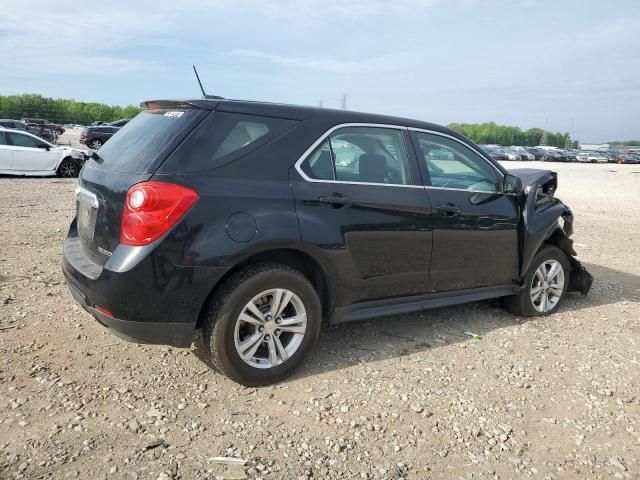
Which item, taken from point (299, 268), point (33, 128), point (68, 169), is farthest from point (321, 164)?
point (33, 128)

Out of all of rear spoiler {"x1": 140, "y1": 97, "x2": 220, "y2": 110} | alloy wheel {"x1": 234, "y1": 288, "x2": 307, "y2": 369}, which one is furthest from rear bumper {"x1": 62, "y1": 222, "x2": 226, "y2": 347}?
rear spoiler {"x1": 140, "y1": 97, "x2": 220, "y2": 110}

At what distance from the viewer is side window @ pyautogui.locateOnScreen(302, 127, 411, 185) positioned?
368cm

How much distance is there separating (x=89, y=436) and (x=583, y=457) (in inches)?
107

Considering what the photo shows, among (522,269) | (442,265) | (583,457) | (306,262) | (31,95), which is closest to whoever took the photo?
(583,457)

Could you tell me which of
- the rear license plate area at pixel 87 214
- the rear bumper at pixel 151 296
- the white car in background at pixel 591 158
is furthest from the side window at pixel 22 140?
the white car in background at pixel 591 158

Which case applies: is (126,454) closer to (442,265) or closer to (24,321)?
(24,321)

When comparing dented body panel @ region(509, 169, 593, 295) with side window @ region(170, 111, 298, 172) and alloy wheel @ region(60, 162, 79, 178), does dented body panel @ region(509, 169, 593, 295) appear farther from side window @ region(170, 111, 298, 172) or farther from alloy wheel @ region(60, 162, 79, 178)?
alloy wheel @ region(60, 162, 79, 178)

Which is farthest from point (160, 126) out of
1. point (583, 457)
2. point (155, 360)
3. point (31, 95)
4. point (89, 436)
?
point (31, 95)

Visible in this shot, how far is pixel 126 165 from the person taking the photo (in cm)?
334

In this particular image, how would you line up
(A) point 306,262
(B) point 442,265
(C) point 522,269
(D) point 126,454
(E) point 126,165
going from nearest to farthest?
(D) point 126,454
(E) point 126,165
(A) point 306,262
(B) point 442,265
(C) point 522,269

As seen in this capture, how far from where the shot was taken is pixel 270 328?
3449 mm

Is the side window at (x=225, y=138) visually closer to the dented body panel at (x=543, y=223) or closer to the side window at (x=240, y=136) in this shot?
the side window at (x=240, y=136)

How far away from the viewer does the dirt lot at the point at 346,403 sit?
9.15 ft

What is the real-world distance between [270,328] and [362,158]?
1.42 m
